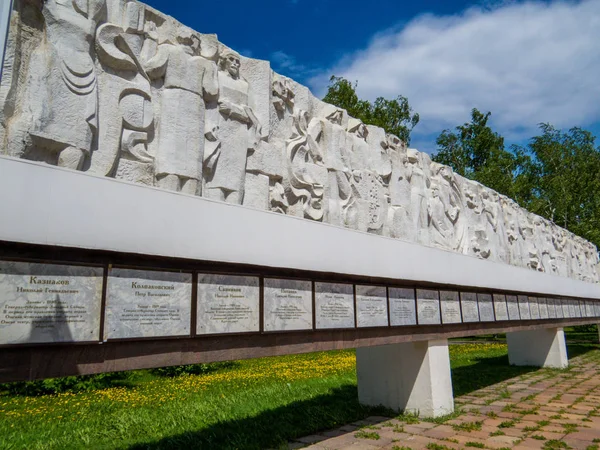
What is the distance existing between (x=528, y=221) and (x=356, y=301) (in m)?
7.34

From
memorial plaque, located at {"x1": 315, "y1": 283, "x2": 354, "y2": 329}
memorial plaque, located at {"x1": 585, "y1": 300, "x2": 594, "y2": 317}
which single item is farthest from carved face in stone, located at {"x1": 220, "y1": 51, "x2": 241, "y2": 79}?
memorial plaque, located at {"x1": 585, "y1": 300, "x2": 594, "y2": 317}

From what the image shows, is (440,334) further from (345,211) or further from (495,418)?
(345,211)

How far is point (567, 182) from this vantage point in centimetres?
1780

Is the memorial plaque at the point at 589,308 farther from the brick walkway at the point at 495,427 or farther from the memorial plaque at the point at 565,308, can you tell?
the brick walkway at the point at 495,427

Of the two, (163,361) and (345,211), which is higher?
(345,211)

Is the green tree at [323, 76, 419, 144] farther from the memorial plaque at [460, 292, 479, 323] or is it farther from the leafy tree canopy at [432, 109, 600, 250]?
the memorial plaque at [460, 292, 479, 323]

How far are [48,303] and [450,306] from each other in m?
4.61

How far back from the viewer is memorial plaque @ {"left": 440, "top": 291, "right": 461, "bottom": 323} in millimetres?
5590

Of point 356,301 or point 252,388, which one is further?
point 252,388

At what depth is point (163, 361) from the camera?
9.41 ft

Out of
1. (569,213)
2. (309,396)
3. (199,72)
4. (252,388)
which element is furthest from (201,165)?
(569,213)

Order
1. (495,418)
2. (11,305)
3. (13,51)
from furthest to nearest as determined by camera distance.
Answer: (495,418) < (13,51) < (11,305)

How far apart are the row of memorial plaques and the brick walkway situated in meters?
1.19

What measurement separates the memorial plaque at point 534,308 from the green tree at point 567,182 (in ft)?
34.8
